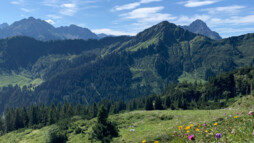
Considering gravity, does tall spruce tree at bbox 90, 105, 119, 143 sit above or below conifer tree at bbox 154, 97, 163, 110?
above

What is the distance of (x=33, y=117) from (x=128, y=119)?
8503 cm

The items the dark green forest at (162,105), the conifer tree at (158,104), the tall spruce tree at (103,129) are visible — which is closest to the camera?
the tall spruce tree at (103,129)

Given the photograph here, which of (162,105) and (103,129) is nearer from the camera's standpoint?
(103,129)

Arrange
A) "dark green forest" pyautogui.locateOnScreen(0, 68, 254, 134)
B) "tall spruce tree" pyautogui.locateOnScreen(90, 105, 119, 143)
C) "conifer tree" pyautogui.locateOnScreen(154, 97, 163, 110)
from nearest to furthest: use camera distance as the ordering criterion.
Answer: "tall spruce tree" pyautogui.locateOnScreen(90, 105, 119, 143)
"conifer tree" pyautogui.locateOnScreen(154, 97, 163, 110)
"dark green forest" pyautogui.locateOnScreen(0, 68, 254, 134)

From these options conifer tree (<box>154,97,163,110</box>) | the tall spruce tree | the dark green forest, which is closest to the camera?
the tall spruce tree

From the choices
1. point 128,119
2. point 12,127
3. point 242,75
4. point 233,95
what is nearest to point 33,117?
point 12,127

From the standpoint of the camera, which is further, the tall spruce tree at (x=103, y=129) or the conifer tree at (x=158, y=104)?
the conifer tree at (x=158, y=104)

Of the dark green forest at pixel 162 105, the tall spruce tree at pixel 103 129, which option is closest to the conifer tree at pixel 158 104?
the dark green forest at pixel 162 105

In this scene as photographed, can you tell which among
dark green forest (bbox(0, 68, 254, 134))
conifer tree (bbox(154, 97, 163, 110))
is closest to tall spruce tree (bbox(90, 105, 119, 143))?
dark green forest (bbox(0, 68, 254, 134))

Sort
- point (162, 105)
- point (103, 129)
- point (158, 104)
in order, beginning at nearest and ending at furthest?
point (103, 129)
point (158, 104)
point (162, 105)

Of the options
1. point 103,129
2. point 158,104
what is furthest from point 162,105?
point 103,129

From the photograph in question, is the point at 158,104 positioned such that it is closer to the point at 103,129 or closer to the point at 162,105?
the point at 162,105

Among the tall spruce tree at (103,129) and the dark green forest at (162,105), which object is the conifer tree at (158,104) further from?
the tall spruce tree at (103,129)

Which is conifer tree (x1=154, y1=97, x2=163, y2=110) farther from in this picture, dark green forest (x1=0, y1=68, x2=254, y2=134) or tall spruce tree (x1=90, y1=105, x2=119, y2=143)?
tall spruce tree (x1=90, y1=105, x2=119, y2=143)
